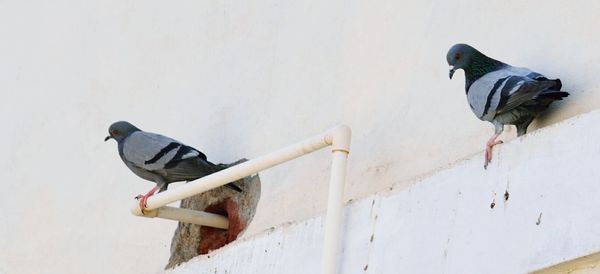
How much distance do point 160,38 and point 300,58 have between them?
4.89 ft

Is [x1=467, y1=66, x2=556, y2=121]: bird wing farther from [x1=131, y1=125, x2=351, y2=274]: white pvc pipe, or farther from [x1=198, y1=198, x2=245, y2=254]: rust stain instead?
[x1=198, y1=198, x2=245, y2=254]: rust stain

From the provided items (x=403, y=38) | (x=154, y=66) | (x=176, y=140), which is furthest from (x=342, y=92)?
(x=154, y=66)

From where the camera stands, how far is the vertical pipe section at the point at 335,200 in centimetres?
671

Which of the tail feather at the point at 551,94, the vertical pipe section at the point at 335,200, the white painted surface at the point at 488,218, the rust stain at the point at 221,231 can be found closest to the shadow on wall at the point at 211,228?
the rust stain at the point at 221,231

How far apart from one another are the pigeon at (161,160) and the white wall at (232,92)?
0.26 meters

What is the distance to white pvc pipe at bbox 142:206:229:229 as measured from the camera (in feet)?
26.6

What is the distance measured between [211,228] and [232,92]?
0.83 metres

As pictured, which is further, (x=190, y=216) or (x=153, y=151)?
(x=153, y=151)

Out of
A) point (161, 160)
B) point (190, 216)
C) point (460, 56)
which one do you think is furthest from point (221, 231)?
point (460, 56)

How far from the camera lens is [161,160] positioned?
822 centimetres

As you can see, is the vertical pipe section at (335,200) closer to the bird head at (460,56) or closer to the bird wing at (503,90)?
the bird head at (460,56)

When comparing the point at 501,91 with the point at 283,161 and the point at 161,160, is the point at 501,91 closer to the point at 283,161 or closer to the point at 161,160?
the point at 283,161

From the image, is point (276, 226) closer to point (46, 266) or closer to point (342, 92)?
point (342, 92)

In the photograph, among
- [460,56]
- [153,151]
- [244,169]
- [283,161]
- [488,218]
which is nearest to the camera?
[488,218]
